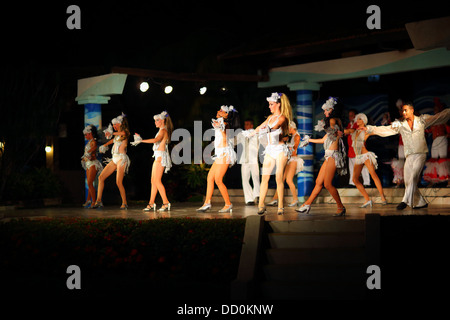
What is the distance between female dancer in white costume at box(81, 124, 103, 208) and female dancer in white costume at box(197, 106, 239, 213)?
3.61 m

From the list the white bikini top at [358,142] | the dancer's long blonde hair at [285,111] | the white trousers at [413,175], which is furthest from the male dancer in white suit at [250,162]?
the white trousers at [413,175]

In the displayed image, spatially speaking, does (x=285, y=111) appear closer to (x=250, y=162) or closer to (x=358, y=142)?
(x=358, y=142)

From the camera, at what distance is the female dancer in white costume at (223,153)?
42.7ft

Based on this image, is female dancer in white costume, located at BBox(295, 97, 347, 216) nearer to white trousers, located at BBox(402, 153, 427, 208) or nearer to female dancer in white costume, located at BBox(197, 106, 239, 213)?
white trousers, located at BBox(402, 153, 427, 208)

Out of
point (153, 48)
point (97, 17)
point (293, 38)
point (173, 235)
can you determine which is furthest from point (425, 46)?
point (97, 17)

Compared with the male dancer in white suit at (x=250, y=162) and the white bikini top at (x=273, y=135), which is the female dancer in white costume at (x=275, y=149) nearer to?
the white bikini top at (x=273, y=135)

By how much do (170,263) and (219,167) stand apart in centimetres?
323

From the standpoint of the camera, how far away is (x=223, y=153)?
13.0m

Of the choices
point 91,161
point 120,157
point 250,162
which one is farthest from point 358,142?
point 91,161

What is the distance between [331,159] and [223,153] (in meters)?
2.25

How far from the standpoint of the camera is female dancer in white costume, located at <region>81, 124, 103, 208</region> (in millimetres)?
15758

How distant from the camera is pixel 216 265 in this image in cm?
984

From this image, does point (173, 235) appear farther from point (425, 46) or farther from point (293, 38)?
point (293, 38)

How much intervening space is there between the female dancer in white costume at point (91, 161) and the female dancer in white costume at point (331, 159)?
229 inches
